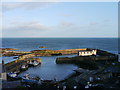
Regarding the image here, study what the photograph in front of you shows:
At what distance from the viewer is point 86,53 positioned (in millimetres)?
12172

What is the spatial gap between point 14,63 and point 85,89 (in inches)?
Answer: 257

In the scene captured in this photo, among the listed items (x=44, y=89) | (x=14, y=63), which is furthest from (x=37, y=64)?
(x=44, y=89)

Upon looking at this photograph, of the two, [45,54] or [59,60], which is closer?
[59,60]

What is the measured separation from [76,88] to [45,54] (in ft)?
36.0

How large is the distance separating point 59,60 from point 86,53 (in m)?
2.65

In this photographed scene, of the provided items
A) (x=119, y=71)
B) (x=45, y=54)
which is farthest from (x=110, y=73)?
(x=45, y=54)

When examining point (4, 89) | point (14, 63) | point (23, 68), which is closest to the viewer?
point (4, 89)

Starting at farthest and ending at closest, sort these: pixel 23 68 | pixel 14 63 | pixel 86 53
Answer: pixel 86 53 < pixel 14 63 < pixel 23 68

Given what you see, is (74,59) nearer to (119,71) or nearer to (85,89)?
(119,71)

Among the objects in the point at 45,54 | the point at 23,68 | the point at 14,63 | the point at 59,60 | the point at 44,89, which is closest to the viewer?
the point at 44,89

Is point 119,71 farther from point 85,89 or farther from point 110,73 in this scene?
point 85,89

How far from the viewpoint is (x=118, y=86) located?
3.55 metres

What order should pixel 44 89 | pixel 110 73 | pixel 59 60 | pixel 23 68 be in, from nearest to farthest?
pixel 44 89, pixel 110 73, pixel 23 68, pixel 59 60

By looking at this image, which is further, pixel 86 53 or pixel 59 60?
pixel 86 53
